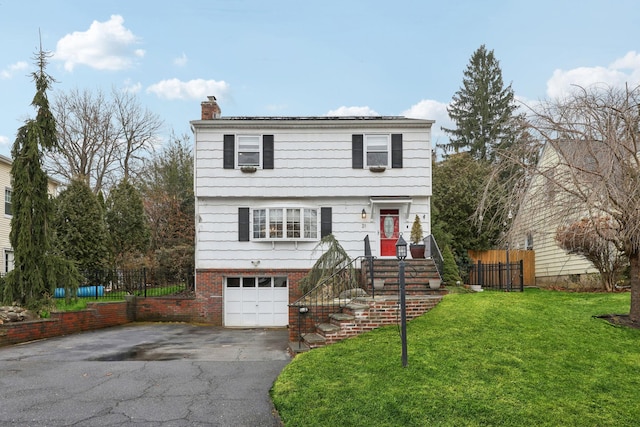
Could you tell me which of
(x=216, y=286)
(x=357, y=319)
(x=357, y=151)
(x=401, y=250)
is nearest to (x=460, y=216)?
(x=357, y=151)

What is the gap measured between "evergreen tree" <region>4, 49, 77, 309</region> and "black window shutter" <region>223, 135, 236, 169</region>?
574cm

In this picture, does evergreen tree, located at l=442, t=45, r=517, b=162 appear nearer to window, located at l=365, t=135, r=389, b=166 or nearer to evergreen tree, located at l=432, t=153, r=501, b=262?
evergreen tree, located at l=432, t=153, r=501, b=262

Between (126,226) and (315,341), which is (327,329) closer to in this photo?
(315,341)

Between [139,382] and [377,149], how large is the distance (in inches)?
487

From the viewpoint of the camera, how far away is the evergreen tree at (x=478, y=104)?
1610 inches

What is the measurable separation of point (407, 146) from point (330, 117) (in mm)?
3078

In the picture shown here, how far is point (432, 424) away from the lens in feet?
18.7

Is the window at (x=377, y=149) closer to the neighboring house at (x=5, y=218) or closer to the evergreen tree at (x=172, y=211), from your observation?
the evergreen tree at (x=172, y=211)

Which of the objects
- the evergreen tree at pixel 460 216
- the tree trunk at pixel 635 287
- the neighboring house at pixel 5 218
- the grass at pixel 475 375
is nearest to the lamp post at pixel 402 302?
the grass at pixel 475 375

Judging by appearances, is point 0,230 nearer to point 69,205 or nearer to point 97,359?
point 69,205

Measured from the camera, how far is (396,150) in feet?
59.9

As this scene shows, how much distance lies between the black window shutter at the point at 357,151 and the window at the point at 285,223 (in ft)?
7.23

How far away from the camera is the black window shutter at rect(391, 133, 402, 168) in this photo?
18.2 m

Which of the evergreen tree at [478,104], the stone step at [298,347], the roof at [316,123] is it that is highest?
the evergreen tree at [478,104]
